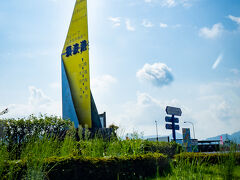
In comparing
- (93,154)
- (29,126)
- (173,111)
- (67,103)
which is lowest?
(93,154)

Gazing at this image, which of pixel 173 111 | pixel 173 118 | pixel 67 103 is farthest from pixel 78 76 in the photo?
pixel 173 118

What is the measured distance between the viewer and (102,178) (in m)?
5.70

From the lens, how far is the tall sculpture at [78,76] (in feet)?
67.3

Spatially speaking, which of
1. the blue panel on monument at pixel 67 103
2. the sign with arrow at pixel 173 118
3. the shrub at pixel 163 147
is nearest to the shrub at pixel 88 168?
the shrub at pixel 163 147

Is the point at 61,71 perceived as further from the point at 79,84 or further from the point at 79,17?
the point at 79,17

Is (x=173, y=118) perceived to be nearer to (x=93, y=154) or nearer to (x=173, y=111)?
Result: (x=173, y=111)

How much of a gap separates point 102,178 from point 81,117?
1545 cm

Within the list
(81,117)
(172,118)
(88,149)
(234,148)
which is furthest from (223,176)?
(81,117)

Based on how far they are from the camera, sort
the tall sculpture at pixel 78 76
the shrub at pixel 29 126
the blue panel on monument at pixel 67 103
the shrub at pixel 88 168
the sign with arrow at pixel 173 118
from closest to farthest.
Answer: the shrub at pixel 88 168
the shrub at pixel 29 126
the sign with arrow at pixel 173 118
the tall sculpture at pixel 78 76
the blue panel on monument at pixel 67 103

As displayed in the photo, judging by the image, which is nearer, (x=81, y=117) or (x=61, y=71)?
(x=81, y=117)

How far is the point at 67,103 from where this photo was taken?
2222 centimetres

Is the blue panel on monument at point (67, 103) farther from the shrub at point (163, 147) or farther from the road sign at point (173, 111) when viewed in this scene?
the shrub at point (163, 147)

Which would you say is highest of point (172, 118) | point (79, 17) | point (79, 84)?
point (79, 17)

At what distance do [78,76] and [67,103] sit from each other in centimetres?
284
